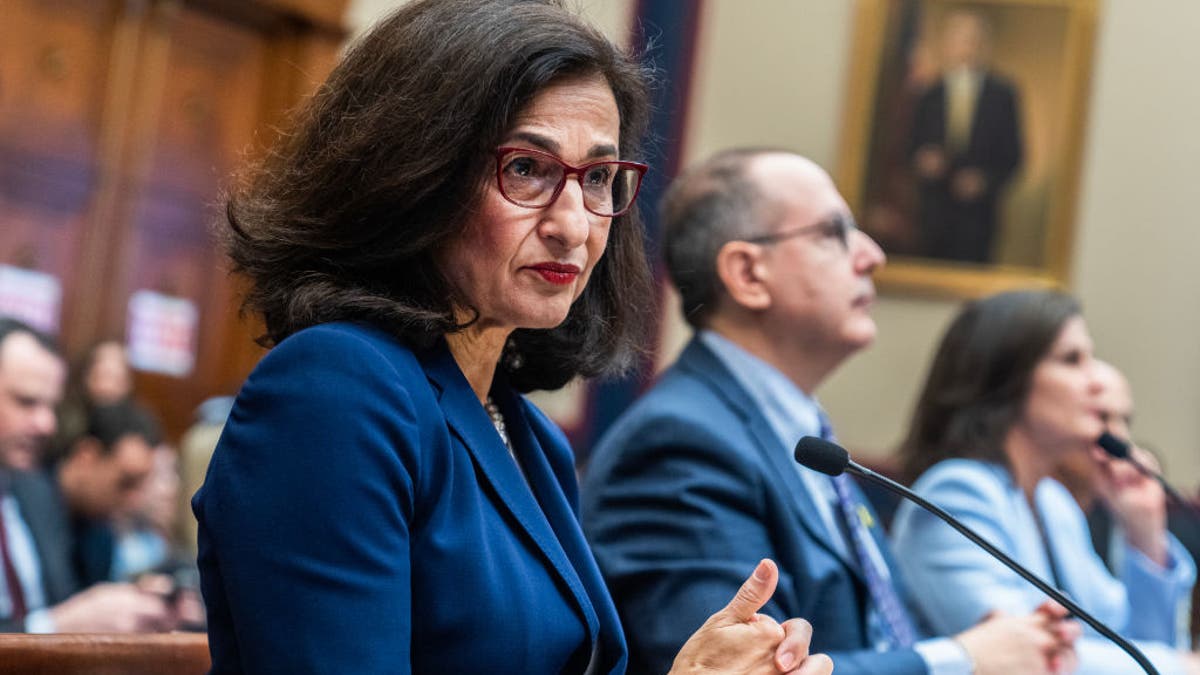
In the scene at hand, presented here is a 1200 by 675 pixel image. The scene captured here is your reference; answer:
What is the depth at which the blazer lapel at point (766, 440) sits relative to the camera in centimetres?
257

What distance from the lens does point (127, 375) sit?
5090 mm

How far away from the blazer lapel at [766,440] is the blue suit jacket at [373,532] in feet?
2.76

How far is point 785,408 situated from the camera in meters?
2.82

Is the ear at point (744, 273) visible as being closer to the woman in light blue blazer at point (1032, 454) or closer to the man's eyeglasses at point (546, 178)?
the woman in light blue blazer at point (1032, 454)

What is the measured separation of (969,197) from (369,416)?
24.3 feet

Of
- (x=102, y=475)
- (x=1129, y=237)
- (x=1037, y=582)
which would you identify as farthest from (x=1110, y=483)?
(x=1129, y=237)

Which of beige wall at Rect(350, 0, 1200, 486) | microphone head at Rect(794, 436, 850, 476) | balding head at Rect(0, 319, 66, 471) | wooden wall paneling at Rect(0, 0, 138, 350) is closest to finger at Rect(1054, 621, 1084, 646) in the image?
microphone head at Rect(794, 436, 850, 476)

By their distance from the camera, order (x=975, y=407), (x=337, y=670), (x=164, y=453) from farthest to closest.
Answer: (x=164, y=453), (x=975, y=407), (x=337, y=670)

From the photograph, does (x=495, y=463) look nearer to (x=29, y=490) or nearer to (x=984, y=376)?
(x=984, y=376)

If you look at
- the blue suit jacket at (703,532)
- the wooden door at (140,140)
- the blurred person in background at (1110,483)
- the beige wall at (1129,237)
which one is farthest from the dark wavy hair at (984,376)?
the beige wall at (1129,237)

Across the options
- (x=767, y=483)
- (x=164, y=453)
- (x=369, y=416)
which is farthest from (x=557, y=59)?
Result: (x=164, y=453)

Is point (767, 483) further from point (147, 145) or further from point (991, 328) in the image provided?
point (147, 145)

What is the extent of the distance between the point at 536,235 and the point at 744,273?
118 cm

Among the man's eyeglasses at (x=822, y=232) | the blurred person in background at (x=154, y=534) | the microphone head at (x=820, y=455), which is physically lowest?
the blurred person in background at (x=154, y=534)
